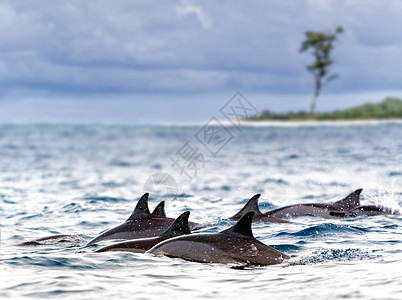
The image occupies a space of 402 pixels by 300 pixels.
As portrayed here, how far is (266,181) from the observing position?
25641 millimetres

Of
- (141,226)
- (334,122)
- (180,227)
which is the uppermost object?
(334,122)

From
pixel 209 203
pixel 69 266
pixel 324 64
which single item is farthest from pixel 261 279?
pixel 324 64

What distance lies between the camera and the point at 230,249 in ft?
31.0

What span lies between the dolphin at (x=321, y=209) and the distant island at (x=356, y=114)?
95.5 metres

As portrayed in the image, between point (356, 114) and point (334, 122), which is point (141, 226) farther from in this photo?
point (356, 114)

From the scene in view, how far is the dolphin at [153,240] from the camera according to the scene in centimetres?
1022

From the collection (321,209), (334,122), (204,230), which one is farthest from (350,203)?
(334,122)

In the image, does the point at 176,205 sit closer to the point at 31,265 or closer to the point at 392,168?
the point at 31,265

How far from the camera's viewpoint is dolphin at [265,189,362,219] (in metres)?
14.8

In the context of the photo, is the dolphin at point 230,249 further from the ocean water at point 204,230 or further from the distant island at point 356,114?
the distant island at point 356,114

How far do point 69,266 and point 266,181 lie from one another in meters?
16.5

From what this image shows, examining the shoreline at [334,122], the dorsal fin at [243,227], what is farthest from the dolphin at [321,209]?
the shoreline at [334,122]

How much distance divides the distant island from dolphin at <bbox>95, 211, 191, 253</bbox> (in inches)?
3989

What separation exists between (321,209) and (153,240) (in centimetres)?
585
